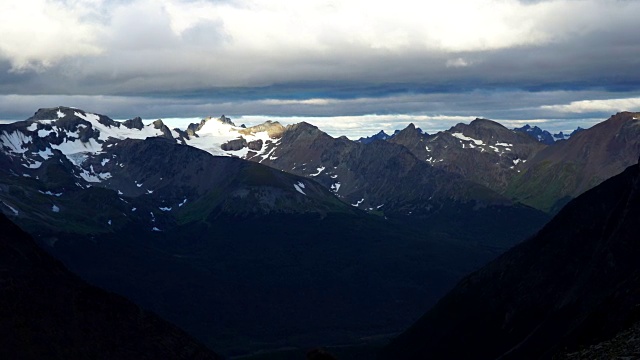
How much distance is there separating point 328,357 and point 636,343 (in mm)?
21943

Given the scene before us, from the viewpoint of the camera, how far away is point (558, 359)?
7044 cm

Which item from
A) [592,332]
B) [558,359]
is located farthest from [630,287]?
[558,359]

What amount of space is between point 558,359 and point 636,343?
299 inches

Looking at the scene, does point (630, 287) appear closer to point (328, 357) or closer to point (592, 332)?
point (592, 332)

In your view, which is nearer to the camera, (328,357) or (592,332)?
(328,357)

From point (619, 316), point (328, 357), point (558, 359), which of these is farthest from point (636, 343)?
point (619, 316)

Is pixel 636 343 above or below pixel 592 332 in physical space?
above

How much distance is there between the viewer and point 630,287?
198 meters

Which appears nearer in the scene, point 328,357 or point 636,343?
point 636,343

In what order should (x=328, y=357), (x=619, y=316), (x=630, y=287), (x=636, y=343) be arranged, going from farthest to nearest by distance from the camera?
(x=630, y=287), (x=619, y=316), (x=328, y=357), (x=636, y=343)

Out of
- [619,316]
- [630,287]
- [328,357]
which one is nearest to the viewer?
[328,357]

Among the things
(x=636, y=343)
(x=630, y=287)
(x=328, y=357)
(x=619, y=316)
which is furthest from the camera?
(x=630, y=287)

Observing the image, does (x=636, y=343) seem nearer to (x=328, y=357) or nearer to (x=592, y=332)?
(x=328, y=357)

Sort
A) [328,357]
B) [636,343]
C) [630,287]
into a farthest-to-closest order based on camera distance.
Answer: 1. [630,287]
2. [328,357]
3. [636,343]
